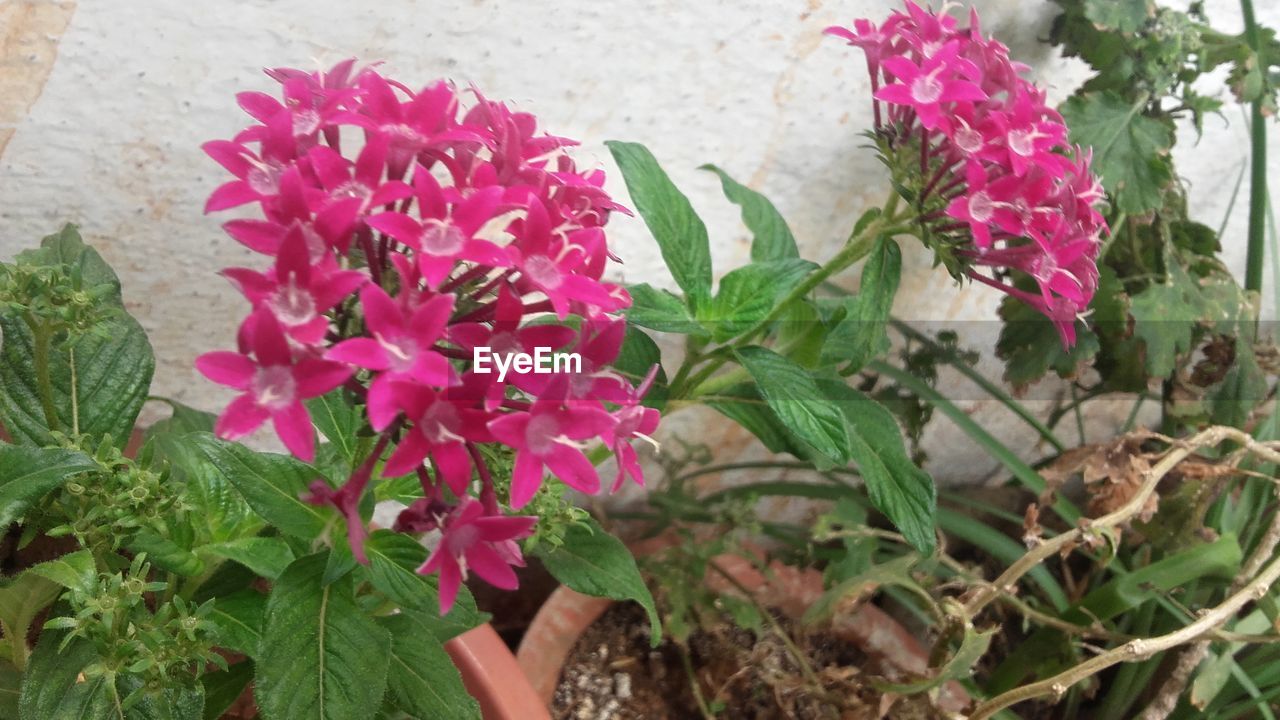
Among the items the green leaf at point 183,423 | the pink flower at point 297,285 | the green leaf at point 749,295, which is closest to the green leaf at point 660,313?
the green leaf at point 749,295

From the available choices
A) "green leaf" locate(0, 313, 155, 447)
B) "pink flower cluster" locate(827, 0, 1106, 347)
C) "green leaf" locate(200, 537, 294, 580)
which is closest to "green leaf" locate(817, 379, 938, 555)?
"pink flower cluster" locate(827, 0, 1106, 347)

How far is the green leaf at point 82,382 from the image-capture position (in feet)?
1.92

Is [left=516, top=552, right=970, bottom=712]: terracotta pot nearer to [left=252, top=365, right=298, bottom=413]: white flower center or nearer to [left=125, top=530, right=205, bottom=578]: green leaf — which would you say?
[left=125, top=530, right=205, bottom=578]: green leaf

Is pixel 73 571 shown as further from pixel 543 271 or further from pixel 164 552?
pixel 543 271

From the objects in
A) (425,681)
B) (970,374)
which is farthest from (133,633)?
(970,374)

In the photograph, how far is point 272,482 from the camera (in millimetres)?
490

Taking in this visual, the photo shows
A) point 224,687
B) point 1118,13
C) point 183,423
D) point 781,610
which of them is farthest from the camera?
point 781,610

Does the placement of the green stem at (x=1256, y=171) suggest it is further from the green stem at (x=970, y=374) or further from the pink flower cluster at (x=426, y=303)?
the pink flower cluster at (x=426, y=303)

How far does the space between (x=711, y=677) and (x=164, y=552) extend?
0.62 m

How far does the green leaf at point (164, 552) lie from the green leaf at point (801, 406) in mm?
353

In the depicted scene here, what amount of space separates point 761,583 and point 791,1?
63cm

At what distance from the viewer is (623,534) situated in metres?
1.15

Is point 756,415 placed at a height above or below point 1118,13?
below

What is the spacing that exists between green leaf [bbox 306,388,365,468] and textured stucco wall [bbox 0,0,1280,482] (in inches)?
8.4
